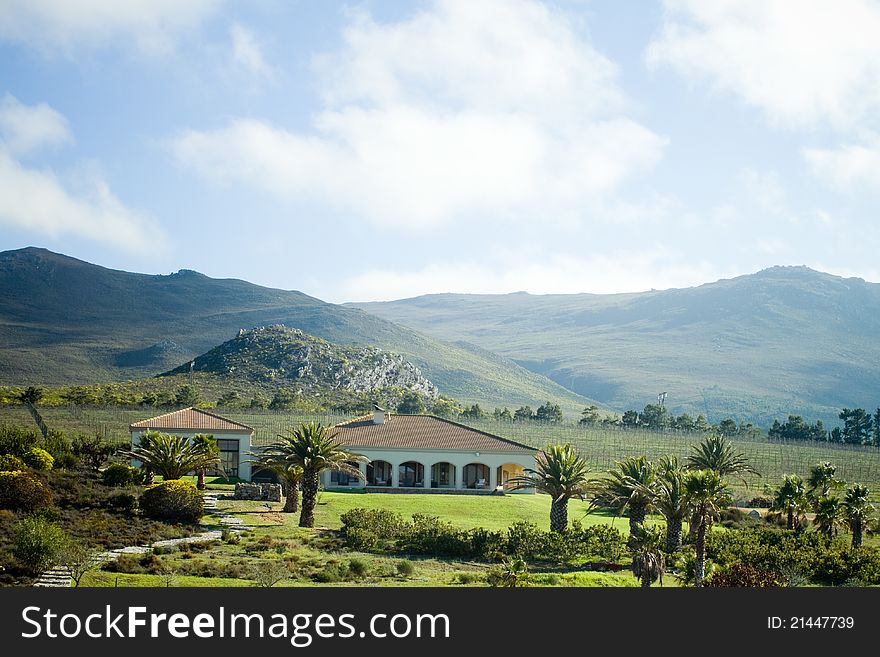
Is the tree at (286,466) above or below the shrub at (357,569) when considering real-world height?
above

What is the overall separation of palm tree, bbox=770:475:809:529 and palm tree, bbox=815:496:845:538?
1035mm

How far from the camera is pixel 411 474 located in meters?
57.5

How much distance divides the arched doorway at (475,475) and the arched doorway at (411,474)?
8.97 feet

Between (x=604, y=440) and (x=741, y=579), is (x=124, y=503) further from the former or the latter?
(x=604, y=440)

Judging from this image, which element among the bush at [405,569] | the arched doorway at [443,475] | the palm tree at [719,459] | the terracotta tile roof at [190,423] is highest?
the terracotta tile roof at [190,423]

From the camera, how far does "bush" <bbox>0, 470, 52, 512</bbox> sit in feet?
108

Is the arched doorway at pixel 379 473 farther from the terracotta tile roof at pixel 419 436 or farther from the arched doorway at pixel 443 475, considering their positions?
the arched doorway at pixel 443 475

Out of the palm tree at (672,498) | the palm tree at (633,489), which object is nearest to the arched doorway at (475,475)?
the palm tree at (633,489)

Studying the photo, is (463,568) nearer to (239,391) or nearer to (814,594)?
(814,594)

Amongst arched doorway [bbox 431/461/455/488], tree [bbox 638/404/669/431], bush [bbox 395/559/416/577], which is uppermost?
tree [bbox 638/404/669/431]

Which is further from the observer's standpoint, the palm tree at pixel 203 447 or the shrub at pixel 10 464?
the palm tree at pixel 203 447

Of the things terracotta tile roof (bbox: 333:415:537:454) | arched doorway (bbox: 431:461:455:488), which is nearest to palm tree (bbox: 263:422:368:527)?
terracotta tile roof (bbox: 333:415:537:454)

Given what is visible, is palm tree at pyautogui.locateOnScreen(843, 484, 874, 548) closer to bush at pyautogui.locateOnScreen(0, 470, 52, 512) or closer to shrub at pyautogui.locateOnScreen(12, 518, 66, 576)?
shrub at pyautogui.locateOnScreen(12, 518, 66, 576)

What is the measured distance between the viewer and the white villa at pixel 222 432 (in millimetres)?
56562
